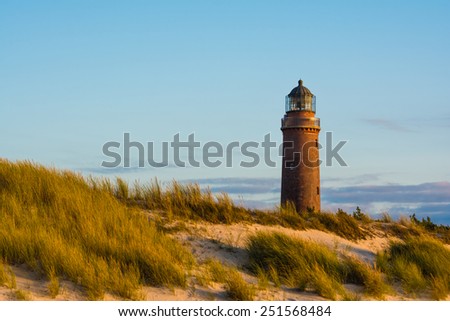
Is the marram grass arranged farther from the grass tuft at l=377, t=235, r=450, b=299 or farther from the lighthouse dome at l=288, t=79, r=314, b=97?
the lighthouse dome at l=288, t=79, r=314, b=97

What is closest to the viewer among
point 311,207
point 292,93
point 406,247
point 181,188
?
point 406,247

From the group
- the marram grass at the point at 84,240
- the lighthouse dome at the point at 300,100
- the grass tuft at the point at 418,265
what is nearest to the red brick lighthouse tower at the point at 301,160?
the lighthouse dome at the point at 300,100

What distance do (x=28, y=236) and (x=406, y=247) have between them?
8.33m

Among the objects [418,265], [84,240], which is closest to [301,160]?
[418,265]

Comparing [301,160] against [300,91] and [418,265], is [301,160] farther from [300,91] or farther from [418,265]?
[418,265]

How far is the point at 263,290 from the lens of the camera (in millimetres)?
10055

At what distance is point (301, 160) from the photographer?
33281mm

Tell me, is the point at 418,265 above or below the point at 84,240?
below

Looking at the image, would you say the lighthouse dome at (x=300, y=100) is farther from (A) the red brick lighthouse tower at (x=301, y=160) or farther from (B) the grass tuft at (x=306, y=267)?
(B) the grass tuft at (x=306, y=267)

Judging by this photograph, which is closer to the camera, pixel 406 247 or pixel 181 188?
pixel 406 247

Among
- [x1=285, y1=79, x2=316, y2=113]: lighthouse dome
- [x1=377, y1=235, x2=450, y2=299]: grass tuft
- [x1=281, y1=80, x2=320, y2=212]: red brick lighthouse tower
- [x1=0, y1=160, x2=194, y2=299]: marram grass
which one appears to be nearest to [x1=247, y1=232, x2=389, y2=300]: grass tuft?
[x1=377, y1=235, x2=450, y2=299]: grass tuft

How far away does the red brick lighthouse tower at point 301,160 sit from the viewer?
33.2m
